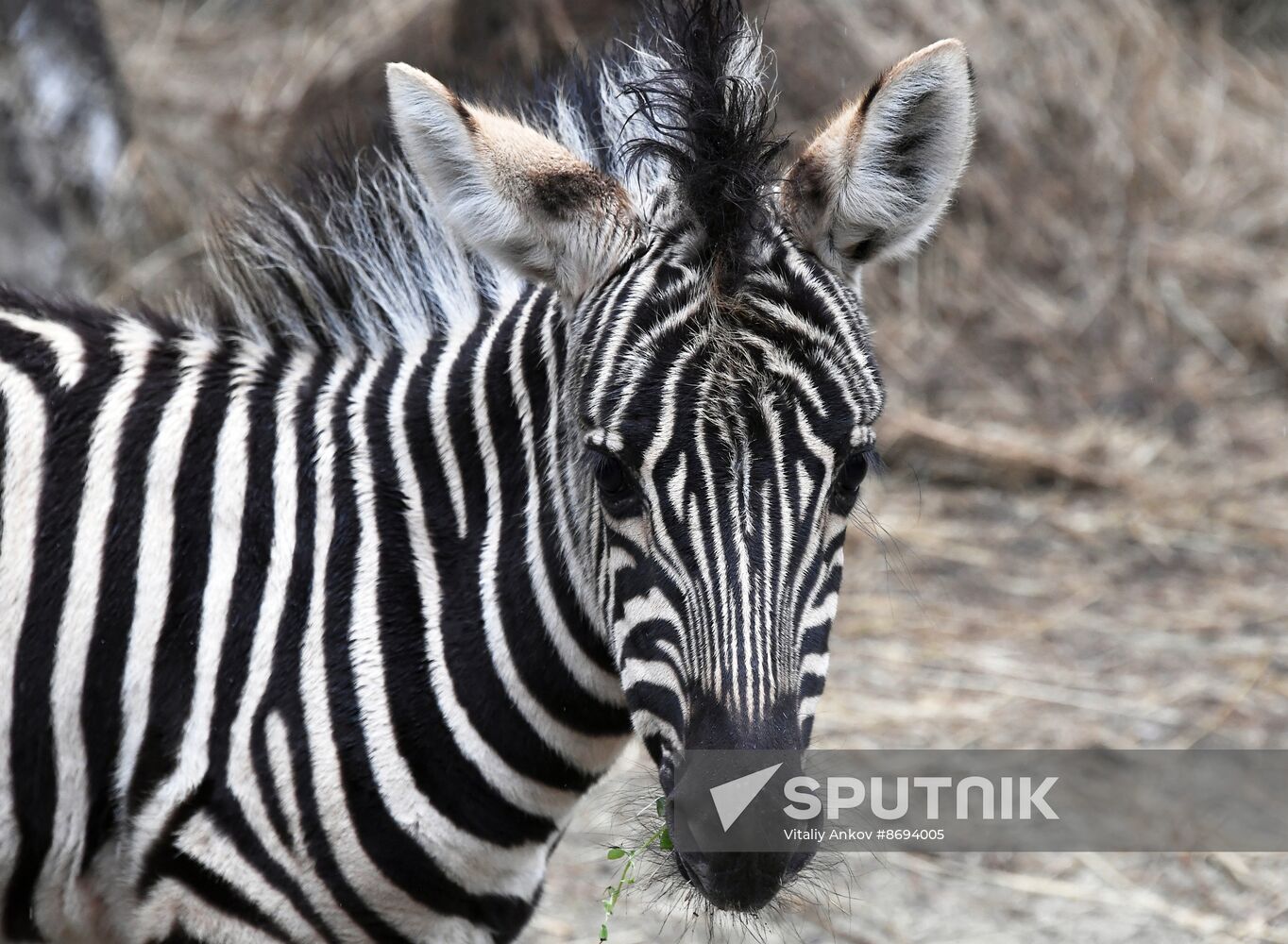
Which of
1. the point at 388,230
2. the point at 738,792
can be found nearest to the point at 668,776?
the point at 738,792

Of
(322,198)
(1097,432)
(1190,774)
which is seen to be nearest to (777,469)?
(322,198)

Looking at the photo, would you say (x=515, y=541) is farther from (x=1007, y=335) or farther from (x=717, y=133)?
(x=1007, y=335)

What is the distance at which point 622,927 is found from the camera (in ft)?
18.4

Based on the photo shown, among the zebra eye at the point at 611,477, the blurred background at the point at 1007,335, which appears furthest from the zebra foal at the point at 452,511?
the blurred background at the point at 1007,335

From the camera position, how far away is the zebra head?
2854 millimetres

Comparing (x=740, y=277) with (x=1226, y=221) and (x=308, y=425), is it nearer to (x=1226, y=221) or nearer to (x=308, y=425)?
(x=308, y=425)

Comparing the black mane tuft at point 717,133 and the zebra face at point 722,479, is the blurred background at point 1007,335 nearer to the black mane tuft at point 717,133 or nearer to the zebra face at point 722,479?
the black mane tuft at point 717,133

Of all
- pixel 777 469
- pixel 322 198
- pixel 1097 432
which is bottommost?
pixel 1097 432

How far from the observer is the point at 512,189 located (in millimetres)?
3098

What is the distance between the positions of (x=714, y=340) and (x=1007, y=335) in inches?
310

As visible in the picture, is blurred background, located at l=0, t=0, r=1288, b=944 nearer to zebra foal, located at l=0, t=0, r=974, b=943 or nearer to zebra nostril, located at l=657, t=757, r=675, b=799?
zebra foal, located at l=0, t=0, r=974, b=943

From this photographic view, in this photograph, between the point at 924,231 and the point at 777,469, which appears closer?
the point at 777,469

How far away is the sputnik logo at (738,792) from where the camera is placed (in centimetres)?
274

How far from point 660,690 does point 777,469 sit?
21.4 inches
